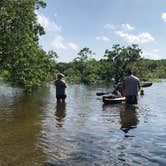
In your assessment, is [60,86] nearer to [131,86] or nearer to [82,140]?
[131,86]

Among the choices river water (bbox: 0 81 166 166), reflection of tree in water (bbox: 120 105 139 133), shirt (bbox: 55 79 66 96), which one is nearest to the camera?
river water (bbox: 0 81 166 166)

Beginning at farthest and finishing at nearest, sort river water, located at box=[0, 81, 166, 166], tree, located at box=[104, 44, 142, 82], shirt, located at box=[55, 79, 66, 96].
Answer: tree, located at box=[104, 44, 142, 82], shirt, located at box=[55, 79, 66, 96], river water, located at box=[0, 81, 166, 166]

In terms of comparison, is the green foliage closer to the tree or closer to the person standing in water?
the person standing in water

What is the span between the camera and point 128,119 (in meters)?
17.8

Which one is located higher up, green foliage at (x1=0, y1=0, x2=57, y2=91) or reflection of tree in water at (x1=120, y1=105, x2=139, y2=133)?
green foliage at (x1=0, y1=0, x2=57, y2=91)

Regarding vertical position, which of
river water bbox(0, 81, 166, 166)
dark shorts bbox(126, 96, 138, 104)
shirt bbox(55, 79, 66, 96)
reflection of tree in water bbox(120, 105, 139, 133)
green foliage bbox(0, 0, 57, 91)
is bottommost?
river water bbox(0, 81, 166, 166)

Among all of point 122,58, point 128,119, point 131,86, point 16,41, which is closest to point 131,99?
point 131,86

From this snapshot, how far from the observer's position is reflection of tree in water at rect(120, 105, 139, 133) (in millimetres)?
15242

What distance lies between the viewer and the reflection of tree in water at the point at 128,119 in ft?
50.0

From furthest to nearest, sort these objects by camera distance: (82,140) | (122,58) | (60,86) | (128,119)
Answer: (122,58)
(60,86)
(128,119)
(82,140)

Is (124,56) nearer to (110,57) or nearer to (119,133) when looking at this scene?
(110,57)

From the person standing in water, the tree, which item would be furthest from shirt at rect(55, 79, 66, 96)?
the tree

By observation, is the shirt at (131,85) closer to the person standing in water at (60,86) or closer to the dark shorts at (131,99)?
the dark shorts at (131,99)

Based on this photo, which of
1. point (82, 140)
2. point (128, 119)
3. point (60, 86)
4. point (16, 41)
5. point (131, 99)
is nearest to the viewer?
point (82, 140)
